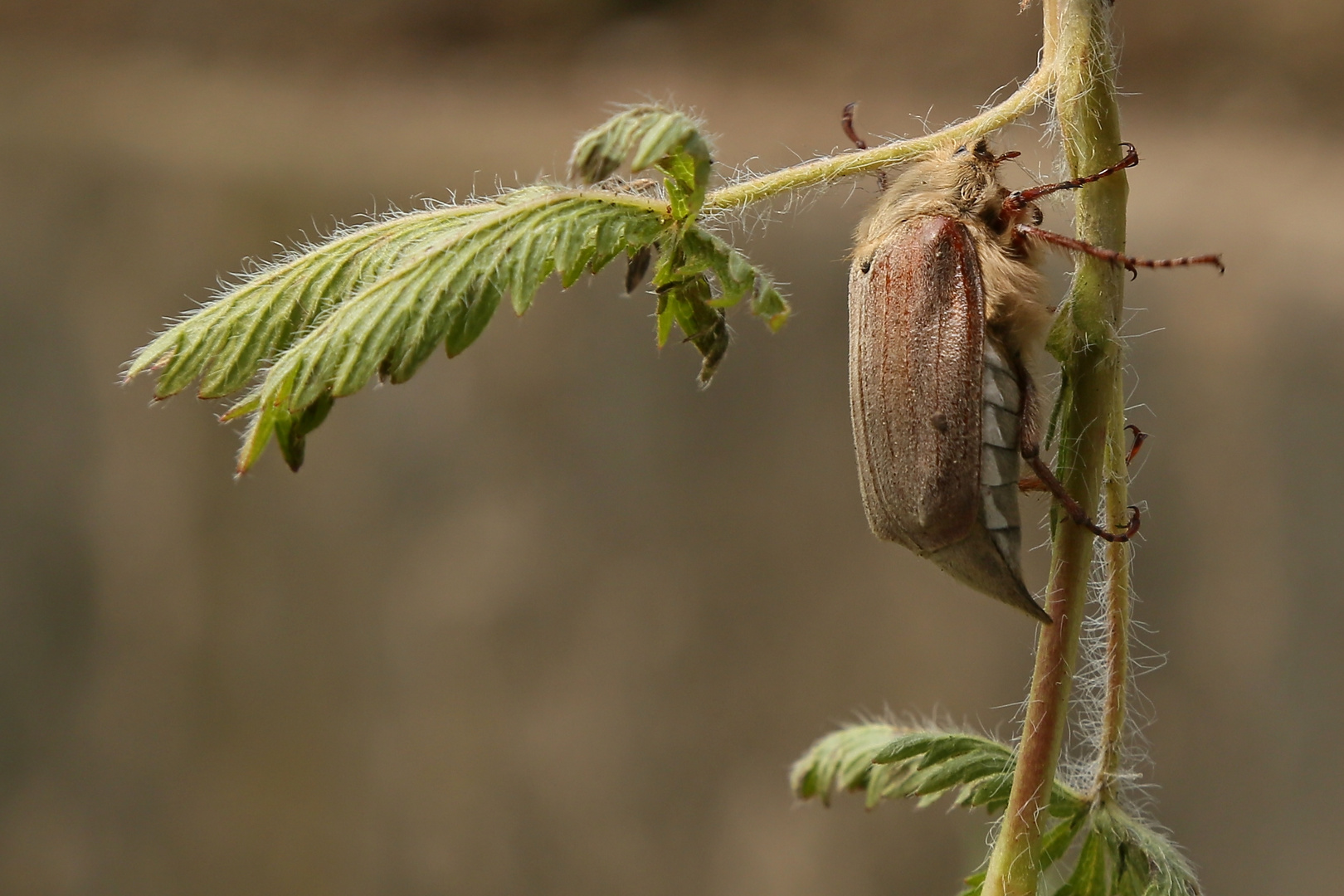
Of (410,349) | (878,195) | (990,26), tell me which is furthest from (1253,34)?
(410,349)

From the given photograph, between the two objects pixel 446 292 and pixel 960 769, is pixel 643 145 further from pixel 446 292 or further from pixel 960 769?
pixel 960 769

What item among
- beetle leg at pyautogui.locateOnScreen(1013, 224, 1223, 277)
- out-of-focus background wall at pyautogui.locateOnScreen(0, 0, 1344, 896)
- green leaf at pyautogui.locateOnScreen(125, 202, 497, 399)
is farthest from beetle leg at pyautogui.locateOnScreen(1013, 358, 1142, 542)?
out-of-focus background wall at pyautogui.locateOnScreen(0, 0, 1344, 896)

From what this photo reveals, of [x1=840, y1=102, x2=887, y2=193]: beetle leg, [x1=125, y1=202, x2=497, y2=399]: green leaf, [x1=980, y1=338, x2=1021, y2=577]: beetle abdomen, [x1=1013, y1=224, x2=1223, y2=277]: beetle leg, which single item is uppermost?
[x1=840, y1=102, x2=887, y2=193]: beetle leg

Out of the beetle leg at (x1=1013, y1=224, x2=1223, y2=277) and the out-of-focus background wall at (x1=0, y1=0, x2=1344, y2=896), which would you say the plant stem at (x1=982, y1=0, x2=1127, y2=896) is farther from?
the out-of-focus background wall at (x1=0, y1=0, x2=1344, y2=896)

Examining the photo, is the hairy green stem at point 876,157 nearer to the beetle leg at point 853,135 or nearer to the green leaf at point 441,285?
the green leaf at point 441,285

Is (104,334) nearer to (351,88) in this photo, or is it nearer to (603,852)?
(351,88)
